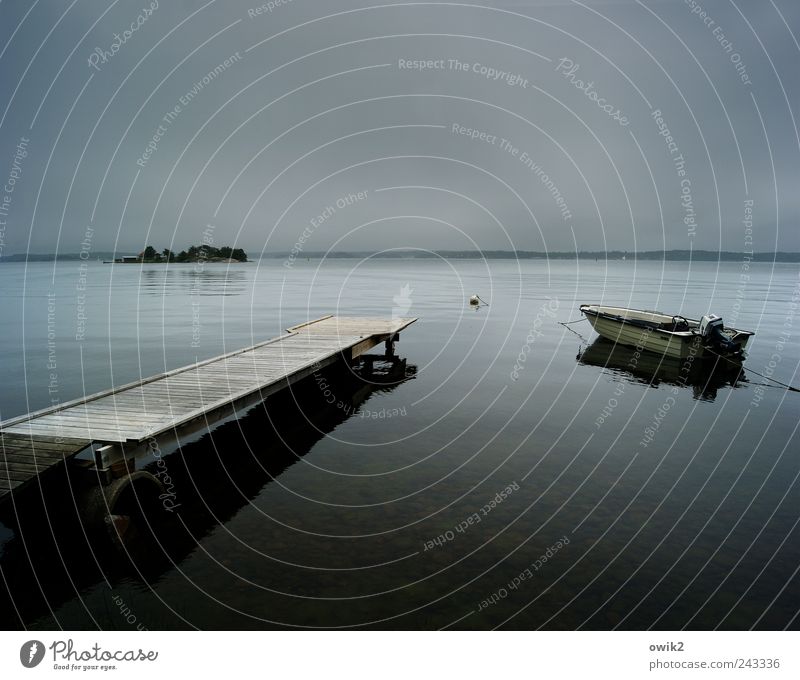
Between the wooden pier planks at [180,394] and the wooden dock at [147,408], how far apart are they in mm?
16

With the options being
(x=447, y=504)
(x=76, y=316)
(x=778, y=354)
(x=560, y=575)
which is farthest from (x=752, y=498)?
(x=76, y=316)

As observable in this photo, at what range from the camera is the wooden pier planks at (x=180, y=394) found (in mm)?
10367

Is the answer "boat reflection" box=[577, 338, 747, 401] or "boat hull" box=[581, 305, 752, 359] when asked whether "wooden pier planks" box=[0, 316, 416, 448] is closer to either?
"boat reflection" box=[577, 338, 747, 401]

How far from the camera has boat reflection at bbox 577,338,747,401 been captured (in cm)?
2397

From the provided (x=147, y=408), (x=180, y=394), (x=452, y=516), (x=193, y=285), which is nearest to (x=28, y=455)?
(x=147, y=408)

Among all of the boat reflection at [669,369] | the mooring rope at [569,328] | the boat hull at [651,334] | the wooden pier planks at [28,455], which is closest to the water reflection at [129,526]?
the wooden pier planks at [28,455]

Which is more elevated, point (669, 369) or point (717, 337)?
point (717, 337)

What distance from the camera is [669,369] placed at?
27281mm

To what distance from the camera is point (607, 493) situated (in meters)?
12.4

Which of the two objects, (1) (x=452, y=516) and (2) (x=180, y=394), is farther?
(2) (x=180, y=394)

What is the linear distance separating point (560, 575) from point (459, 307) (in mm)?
45814

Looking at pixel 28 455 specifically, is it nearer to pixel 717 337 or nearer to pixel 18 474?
pixel 18 474

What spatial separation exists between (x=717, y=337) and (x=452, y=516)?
2190cm
